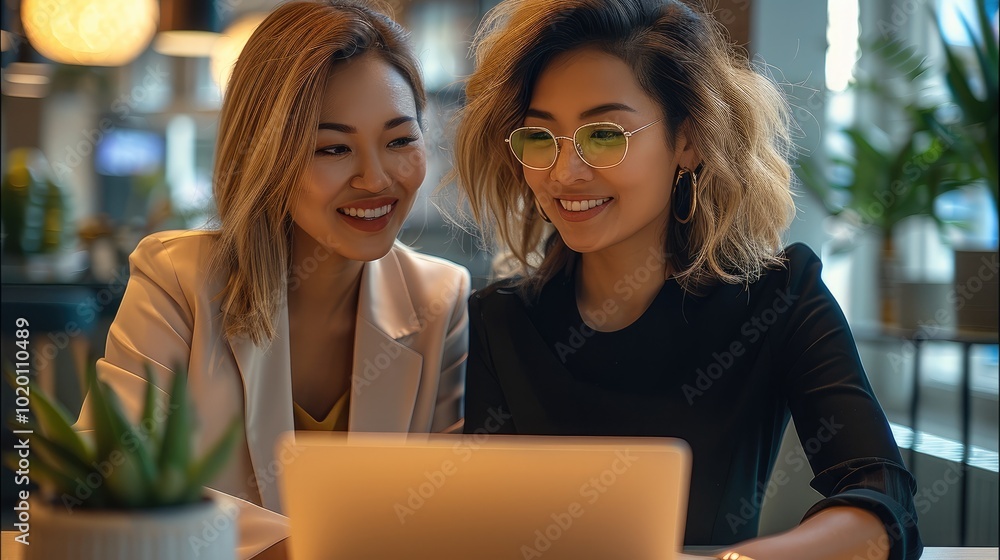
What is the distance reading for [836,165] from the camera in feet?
11.3

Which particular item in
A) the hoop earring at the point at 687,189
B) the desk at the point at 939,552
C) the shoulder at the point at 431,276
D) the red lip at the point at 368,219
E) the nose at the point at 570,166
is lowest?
the desk at the point at 939,552

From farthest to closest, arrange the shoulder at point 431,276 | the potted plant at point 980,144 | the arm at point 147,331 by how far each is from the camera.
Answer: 1. the potted plant at point 980,144
2. the shoulder at point 431,276
3. the arm at point 147,331

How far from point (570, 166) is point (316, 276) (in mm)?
644

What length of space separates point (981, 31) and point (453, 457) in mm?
2322

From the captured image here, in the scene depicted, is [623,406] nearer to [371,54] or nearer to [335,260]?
[335,260]

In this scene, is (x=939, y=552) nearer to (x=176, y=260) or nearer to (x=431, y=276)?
(x=431, y=276)

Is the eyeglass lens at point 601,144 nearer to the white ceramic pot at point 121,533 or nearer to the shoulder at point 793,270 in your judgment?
the shoulder at point 793,270

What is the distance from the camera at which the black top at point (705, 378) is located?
61.9 inches

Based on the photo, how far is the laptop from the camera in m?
0.89

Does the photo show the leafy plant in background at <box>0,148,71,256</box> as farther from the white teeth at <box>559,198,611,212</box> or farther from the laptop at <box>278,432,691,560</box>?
the laptop at <box>278,432,691,560</box>

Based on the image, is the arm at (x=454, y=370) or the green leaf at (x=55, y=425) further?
the arm at (x=454, y=370)

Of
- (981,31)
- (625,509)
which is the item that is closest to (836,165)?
(981,31)

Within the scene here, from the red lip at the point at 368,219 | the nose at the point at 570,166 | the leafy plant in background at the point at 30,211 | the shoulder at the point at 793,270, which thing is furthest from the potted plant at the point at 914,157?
the leafy plant in background at the point at 30,211

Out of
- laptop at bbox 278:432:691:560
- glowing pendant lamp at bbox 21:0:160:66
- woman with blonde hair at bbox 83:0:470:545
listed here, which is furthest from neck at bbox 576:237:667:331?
glowing pendant lamp at bbox 21:0:160:66
